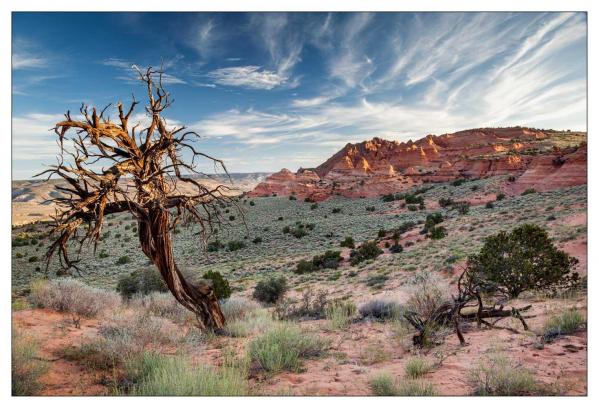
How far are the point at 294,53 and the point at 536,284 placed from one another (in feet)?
22.2

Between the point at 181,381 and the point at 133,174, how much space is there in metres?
2.71

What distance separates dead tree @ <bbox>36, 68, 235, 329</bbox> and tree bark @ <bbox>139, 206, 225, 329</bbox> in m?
0.01

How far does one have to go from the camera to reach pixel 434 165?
64188 mm

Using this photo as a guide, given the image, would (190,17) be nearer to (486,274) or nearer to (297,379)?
(297,379)

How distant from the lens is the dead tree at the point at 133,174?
167 inches

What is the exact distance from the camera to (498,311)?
5.21 meters

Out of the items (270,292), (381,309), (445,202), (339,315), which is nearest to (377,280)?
(270,292)

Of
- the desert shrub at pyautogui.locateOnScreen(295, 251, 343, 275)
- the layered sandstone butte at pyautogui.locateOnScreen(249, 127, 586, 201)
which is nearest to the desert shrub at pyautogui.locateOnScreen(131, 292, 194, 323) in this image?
the desert shrub at pyautogui.locateOnScreen(295, 251, 343, 275)

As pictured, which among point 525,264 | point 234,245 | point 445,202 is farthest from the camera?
point 445,202

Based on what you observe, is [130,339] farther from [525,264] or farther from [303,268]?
[303,268]

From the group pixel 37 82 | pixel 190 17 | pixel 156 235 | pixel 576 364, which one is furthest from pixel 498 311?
pixel 37 82

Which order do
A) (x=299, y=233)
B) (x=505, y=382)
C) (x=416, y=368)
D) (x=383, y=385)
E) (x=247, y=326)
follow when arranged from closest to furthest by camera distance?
(x=505, y=382) → (x=383, y=385) → (x=416, y=368) → (x=247, y=326) → (x=299, y=233)

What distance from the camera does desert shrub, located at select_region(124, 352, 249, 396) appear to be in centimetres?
373

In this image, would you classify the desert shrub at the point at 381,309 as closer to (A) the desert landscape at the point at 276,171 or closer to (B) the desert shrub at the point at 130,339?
(A) the desert landscape at the point at 276,171
